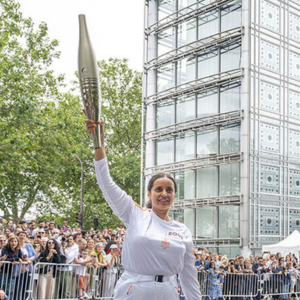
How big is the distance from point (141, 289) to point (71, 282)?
33.1ft

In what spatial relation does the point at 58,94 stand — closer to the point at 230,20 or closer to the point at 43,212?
the point at 230,20

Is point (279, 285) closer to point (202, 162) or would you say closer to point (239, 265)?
point (239, 265)

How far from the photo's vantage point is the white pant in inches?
147

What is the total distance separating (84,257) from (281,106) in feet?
77.2

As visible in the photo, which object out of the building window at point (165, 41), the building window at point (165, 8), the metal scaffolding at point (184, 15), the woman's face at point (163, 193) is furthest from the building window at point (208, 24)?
the woman's face at point (163, 193)

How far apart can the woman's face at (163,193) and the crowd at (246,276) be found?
41.4 ft

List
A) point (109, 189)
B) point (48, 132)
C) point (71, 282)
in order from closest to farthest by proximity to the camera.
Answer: point (109, 189), point (71, 282), point (48, 132)

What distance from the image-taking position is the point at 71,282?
44.1ft

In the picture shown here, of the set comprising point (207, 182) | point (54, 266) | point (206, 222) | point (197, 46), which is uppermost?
point (197, 46)

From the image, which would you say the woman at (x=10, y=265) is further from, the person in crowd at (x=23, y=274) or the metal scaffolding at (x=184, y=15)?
the metal scaffolding at (x=184, y=15)

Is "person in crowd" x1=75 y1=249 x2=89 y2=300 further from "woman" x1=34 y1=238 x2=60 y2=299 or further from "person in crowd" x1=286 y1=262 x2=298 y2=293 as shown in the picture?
"person in crowd" x1=286 y1=262 x2=298 y2=293

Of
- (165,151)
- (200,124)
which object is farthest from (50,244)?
(165,151)

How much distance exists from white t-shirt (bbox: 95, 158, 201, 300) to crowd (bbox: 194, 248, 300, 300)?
1252cm

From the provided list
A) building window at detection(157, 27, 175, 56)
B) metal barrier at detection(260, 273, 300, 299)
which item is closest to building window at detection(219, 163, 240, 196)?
building window at detection(157, 27, 175, 56)
